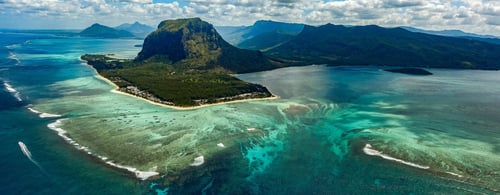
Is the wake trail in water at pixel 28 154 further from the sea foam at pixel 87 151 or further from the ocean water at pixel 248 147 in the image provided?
the sea foam at pixel 87 151

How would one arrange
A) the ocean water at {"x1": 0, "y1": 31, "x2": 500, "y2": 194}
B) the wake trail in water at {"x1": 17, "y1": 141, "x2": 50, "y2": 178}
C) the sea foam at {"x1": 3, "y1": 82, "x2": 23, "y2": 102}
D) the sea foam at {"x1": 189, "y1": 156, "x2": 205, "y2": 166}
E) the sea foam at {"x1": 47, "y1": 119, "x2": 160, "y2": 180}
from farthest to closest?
the sea foam at {"x1": 3, "y1": 82, "x2": 23, "y2": 102}, the sea foam at {"x1": 189, "y1": 156, "x2": 205, "y2": 166}, the wake trail in water at {"x1": 17, "y1": 141, "x2": 50, "y2": 178}, the sea foam at {"x1": 47, "y1": 119, "x2": 160, "y2": 180}, the ocean water at {"x1": 0, "y1": 31, "x2": 500, "y2": 194}

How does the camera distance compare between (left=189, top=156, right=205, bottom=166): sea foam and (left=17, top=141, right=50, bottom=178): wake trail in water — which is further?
(left=189, top=156, right=205, bottom=166): sea foam

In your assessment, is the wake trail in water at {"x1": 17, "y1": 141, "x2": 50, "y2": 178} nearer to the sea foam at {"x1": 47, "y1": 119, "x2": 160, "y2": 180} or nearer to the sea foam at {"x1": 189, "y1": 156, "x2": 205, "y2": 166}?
the sea foam at {"x1": 47, "y1": 119, "x2": 160, "y2": 180}

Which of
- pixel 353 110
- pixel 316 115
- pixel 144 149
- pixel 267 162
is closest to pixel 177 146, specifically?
pixel 144 149

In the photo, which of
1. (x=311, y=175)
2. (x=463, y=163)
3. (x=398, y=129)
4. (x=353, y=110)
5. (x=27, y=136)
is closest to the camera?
(x=311, y=175)

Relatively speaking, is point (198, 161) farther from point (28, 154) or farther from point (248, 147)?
point (28, 154)

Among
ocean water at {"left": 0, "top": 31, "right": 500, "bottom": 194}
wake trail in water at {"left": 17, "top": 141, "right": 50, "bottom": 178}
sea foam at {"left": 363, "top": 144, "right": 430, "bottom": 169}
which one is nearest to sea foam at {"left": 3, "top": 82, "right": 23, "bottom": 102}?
ocean water at {"left": 0, "top": 31, "right": 500, "bottom": 194}

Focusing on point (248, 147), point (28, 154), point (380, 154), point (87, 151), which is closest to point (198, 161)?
point (248, 147)

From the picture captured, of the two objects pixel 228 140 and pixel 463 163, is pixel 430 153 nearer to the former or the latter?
pixel 463 163
